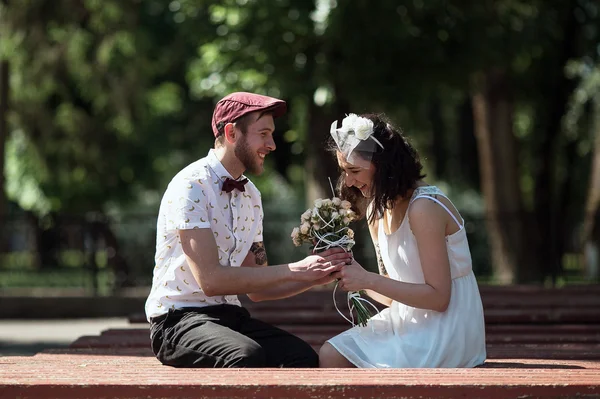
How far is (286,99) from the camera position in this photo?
12820 millimetres

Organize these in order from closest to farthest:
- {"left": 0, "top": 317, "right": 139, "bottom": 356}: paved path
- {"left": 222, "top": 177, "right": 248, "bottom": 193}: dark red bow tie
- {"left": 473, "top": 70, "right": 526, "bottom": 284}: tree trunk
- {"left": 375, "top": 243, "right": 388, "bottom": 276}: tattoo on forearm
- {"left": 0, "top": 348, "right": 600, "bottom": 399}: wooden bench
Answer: {"left": 0, "top": 348, "right": 600, "bottom": 399}: wooden bench
{"left": 222, "top": 177, "right": 248, "bottom": 193}: dark red bow tie
{"left": 375, "top": 243, "right": 388, "bottom": 276}: tattoo on forearm
{"left": 0, "top": 317, "right": 139, "bottom": 356}: paved path
{"left": 473, "top": 70, "right": 526, "bottom": 284}: tree trunk

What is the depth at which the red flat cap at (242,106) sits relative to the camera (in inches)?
186

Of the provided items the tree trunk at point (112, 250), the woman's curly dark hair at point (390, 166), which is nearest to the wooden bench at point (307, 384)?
the woman's curly dark hair at point (390, 166)

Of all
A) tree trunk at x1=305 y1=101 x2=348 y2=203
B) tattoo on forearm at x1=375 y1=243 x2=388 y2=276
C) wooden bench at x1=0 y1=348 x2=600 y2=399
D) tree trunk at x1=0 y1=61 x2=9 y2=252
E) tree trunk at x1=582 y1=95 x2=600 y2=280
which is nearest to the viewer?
wooden bench at x1=0 y1=348 x2=600 y2=399

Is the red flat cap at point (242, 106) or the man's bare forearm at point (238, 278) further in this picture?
the red flat cap at point (242, 106)

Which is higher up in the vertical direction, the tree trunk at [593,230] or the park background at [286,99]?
the park background at [286,99]

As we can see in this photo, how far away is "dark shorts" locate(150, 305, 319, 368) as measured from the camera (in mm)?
4418

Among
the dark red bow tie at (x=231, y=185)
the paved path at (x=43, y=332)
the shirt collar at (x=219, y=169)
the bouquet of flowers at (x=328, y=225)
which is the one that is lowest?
the paved path at (x=43, y=332)

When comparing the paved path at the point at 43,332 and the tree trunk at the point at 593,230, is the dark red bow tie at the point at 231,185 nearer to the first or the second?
the paved path at the point at 43,332

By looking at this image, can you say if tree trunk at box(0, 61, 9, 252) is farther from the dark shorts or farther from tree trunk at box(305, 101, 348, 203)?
the dark shorts

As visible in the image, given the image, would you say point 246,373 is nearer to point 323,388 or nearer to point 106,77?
point 323,388

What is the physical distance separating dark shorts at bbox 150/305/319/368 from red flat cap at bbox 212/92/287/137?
34.4 inches

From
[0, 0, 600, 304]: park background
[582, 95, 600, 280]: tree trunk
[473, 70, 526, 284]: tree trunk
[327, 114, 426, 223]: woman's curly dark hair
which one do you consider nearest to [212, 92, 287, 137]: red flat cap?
[327, 114, 426, 223]: woman's curly dark hair

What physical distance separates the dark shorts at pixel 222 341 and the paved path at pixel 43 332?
17.6ft
